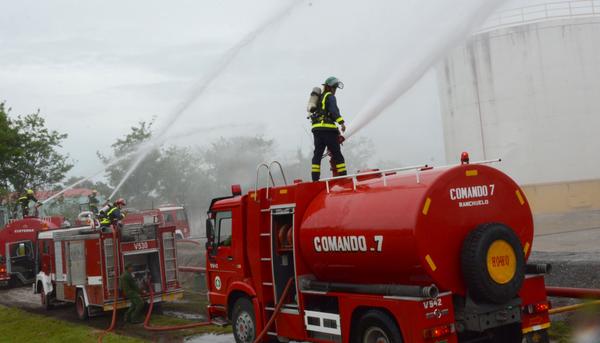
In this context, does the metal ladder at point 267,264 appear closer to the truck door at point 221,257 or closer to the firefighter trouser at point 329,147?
the truck door at point 221,257

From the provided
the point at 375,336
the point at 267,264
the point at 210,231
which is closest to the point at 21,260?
the point at 210,231

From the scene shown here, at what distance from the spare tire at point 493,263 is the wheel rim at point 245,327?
4.43 meters

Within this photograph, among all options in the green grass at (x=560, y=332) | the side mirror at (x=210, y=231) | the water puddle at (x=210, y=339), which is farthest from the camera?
the water puddle at (x=210, y=339)

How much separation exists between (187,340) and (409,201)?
6.93m

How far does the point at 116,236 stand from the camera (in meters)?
16.2

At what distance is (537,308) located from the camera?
8.68 meters

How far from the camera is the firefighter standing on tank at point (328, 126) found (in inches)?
429

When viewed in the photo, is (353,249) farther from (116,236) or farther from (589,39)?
(589,39)

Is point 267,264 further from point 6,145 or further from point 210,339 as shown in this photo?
point 6,145

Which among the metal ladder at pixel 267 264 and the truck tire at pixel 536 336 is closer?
the truck tire at pixel 536 336

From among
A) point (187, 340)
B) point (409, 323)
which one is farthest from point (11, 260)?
point (409, 323)

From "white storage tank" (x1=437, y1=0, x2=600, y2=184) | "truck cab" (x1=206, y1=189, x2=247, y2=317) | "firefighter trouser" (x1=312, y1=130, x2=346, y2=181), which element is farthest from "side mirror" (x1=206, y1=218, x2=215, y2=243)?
"white storage tank" (x1=437, y1=0, x2=600, y2=184)

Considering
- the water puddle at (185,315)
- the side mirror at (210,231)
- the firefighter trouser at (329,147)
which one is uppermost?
the firefighter trouser at (329,147)

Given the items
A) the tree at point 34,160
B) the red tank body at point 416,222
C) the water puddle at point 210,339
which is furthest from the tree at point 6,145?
the red tank body at point 416,222
